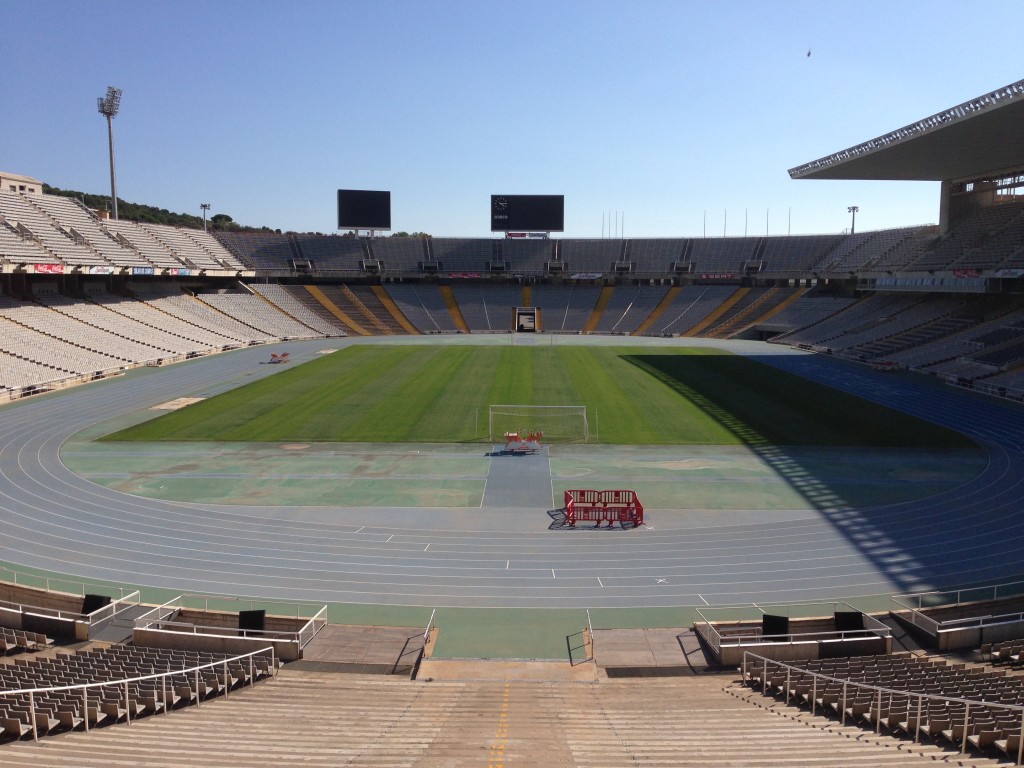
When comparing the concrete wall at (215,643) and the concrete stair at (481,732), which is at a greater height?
the concrete stair at (481,732)

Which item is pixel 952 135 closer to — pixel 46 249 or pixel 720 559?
pixel 720 559

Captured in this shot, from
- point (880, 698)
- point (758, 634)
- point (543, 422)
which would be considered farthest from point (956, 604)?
point (543, 422)

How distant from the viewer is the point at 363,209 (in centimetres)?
8462

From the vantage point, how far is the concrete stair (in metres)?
8.41

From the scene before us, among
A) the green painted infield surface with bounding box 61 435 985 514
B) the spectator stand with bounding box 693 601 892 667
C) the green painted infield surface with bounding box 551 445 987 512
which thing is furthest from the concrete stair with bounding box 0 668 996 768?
the green painted infield surface with bounding box 551 445 987 512

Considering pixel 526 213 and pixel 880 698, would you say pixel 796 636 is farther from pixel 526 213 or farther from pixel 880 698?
pixel 526 213

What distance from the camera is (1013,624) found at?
13.2 m

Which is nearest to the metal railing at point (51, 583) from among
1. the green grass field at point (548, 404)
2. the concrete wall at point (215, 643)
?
the concrete wall at point (215, 643)

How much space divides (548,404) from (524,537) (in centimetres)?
1724

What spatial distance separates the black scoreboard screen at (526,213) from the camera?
86.0 metres

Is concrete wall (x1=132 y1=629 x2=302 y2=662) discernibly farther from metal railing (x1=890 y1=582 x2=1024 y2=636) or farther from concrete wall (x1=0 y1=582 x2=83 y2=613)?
metal railing (x1=890 y1=582 x2=1024 y2=636)

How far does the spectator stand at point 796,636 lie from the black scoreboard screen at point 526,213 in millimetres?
75355

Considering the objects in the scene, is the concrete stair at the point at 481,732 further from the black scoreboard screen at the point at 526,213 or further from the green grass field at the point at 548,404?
the black scoreboard screen at the point at 526,213

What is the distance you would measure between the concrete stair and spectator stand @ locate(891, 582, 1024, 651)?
4110 mm
